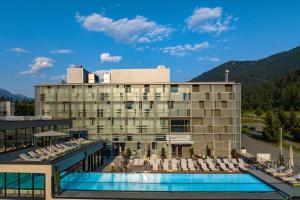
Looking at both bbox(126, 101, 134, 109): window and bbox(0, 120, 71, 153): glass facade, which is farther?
bbox(126, 101, 134, 109): window

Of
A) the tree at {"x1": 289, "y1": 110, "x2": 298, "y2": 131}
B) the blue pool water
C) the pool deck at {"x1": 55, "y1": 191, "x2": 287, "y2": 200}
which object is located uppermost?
the tree at {"x1": 289, "y1": 110, "x2": 298, "y2": 131}

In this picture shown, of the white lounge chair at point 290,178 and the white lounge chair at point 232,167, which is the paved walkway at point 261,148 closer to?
the white lounge chair at point 232,167

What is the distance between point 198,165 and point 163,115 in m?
11.2

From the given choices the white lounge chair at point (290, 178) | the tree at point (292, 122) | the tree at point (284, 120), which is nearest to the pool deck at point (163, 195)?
the white lounge chair at point (290, 178)

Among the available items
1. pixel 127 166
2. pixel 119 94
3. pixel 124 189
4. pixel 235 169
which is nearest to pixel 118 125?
pixel 119 94

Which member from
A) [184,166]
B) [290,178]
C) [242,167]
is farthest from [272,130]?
[290,178]

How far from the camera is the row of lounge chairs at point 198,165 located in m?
32.6

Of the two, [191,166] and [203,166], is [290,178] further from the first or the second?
[191,166]

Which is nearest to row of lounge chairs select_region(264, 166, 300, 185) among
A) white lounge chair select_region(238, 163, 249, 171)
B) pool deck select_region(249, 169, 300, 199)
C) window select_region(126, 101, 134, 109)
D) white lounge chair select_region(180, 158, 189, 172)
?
pool deck select_region(249, 169, 300, 199)

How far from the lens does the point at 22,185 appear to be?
1884 cm

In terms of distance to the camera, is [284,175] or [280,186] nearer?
[280,186]

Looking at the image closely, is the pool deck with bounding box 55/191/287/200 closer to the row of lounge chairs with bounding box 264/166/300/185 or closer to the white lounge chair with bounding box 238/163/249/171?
the row of lounge chairs with bounding box 264/166/300/185

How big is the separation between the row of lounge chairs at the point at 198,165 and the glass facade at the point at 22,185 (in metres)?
15.1

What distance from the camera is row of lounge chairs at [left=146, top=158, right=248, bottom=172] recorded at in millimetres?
32625
